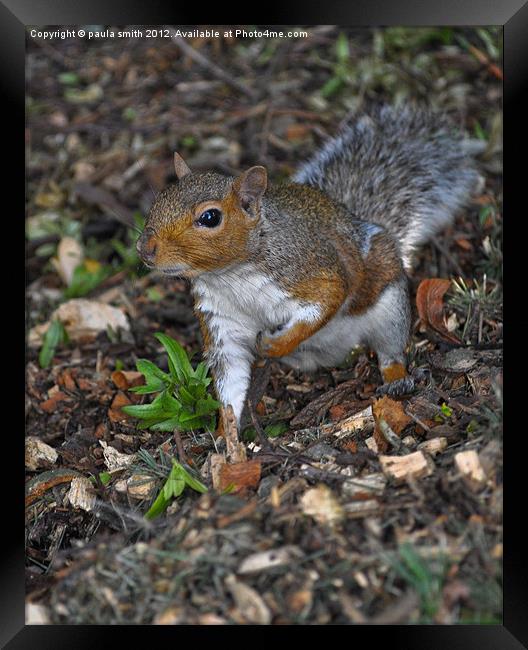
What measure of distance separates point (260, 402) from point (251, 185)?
38.4 inches

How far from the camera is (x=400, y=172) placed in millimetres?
4191

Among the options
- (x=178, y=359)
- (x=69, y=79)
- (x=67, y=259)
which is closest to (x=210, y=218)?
(x=178, y=359)

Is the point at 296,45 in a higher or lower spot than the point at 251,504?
higher

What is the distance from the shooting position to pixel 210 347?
351cm

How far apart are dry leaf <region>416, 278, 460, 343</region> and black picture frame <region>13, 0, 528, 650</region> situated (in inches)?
42.8

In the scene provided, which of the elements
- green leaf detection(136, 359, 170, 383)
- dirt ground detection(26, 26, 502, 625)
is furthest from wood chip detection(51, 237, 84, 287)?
green leaf detection(136, 359, 170, 383)

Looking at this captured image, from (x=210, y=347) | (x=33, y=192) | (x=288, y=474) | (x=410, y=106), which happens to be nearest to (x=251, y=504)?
(x=288, y=474)

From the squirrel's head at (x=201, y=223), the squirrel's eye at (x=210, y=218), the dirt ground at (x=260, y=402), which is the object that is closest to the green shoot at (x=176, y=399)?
the dirt ground at (x=260, y=402)

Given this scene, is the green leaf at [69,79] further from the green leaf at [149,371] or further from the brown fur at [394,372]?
the brown fur at [394,372]

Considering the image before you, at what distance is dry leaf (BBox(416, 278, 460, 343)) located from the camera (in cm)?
378

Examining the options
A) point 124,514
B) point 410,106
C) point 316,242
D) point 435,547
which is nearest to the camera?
point 435,547
